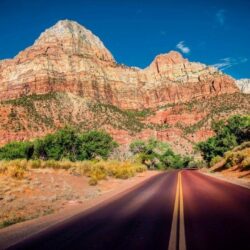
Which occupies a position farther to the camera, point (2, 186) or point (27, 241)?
point (2, 186)

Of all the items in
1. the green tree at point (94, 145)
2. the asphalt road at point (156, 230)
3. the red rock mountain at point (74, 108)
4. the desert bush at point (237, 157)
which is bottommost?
the asphalt road at point (156, 230)

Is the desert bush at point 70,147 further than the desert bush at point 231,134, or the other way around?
the desert bush at point 231,134

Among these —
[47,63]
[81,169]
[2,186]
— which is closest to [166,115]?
[47,63]

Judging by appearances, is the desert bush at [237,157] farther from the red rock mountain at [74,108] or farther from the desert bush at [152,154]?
the red rock mountain at [74,108]

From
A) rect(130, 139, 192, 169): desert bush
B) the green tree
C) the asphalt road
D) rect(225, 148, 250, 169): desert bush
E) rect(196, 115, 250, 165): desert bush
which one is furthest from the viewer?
rect(130, 139, 192, 169): desert bush

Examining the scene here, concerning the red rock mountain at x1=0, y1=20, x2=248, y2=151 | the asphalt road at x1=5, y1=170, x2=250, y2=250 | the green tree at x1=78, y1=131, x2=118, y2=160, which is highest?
the red rock mountain at x1=0, y1=20, x2=248, y2=151

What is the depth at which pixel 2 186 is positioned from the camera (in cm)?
1911

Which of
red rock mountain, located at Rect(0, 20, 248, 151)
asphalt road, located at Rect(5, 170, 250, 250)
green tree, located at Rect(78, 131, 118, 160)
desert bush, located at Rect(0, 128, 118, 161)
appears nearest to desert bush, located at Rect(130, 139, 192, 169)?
green tree, located at Rect(78, 131, 118, 160)

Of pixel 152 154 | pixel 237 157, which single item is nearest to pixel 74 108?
pixel 152 154

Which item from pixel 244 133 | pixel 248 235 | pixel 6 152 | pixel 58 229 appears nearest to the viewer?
pixel 248 235

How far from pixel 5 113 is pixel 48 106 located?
19470mm

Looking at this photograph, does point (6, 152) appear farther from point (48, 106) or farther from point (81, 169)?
point (48, 106)

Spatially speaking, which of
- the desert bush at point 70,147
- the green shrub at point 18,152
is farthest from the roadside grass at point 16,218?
the green shrub at point 18,152

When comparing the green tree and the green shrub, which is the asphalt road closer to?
the green tree
